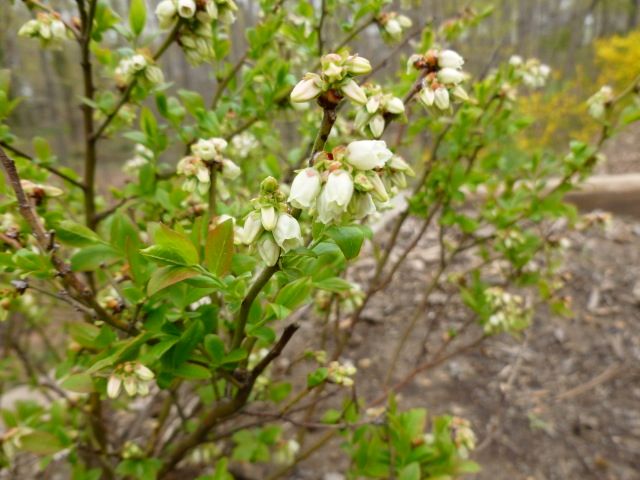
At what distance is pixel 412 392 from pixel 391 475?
4.26 ft

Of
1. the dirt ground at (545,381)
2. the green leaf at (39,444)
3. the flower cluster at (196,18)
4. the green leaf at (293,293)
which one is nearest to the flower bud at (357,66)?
the green leaf at (293,293)

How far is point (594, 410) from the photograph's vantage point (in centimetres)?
248

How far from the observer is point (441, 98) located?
0.87m

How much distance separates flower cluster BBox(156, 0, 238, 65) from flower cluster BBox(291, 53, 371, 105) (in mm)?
489

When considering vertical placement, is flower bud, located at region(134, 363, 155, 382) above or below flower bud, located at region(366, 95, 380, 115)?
below

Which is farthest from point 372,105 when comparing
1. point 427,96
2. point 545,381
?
point 545,381

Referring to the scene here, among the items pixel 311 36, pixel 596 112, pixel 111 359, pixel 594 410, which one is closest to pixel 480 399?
pixel 594 410

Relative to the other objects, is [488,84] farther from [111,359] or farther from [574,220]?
[111,359]

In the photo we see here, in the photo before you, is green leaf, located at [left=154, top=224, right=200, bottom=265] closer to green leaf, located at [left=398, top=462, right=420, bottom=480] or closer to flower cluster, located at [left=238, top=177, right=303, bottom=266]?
flower cluster, located at [left=238, top=177, right=303, bottom=266]

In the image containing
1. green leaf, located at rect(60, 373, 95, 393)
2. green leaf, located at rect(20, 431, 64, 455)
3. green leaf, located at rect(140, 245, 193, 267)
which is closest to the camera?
green leaf, located at rect(140, 245, 193, 267)

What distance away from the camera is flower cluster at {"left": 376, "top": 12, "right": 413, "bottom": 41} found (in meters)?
1.40

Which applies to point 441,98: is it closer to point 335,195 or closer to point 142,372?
point 335,195

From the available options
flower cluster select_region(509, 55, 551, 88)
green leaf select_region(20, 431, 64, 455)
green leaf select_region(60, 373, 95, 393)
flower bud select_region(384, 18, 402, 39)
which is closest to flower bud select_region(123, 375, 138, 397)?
green leaf select_region(60, 373, 95, 393)

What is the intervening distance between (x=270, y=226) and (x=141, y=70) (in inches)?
32.1
